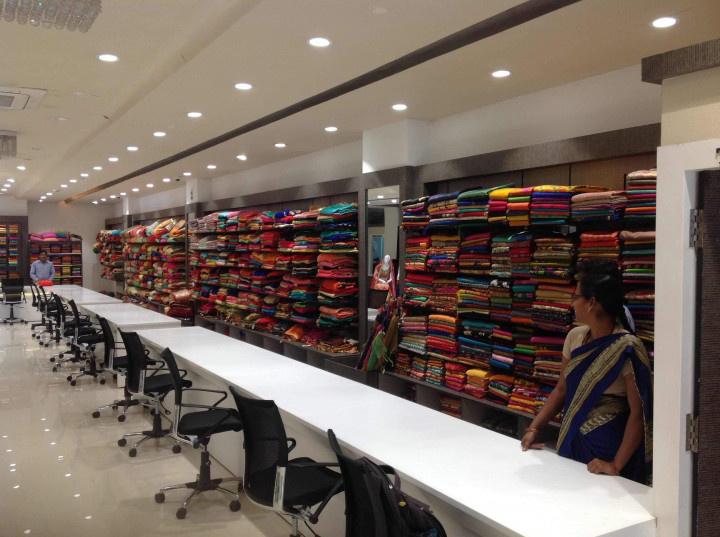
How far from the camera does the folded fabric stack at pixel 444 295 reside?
205 inches

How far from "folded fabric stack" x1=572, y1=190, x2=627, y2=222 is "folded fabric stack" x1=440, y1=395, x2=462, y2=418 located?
2.04 metres

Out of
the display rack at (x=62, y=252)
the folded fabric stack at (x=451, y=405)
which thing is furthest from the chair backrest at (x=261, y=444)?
the display rack at (x=62, y=252)

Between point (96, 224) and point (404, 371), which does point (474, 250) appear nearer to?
point (404, 371)

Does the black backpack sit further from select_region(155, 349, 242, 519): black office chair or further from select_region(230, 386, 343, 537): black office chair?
select_region(155, 349, 242, 519): black office chair

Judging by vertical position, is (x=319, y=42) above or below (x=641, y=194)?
above

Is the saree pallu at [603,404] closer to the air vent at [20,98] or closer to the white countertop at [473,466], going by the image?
the white countertop at [473,466]

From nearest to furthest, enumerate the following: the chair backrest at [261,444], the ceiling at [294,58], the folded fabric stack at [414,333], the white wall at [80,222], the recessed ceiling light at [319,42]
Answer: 1. the chair backrest at [261,444]
2. the ceiling at [294,58]
3. the recessed ceiling light at [319,42]
4. the folded fabric stack at [414,333]
5. the white wall at [80,222]

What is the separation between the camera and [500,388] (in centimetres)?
471

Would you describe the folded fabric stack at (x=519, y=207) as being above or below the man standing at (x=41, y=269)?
above

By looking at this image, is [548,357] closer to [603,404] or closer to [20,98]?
[603,404]

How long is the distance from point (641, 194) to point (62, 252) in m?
17.3

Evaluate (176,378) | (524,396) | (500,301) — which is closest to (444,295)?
(500,301)

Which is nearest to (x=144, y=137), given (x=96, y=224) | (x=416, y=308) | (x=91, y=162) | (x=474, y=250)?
(x=91, y=162)

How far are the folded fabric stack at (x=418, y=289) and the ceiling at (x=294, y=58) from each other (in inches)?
57.1
